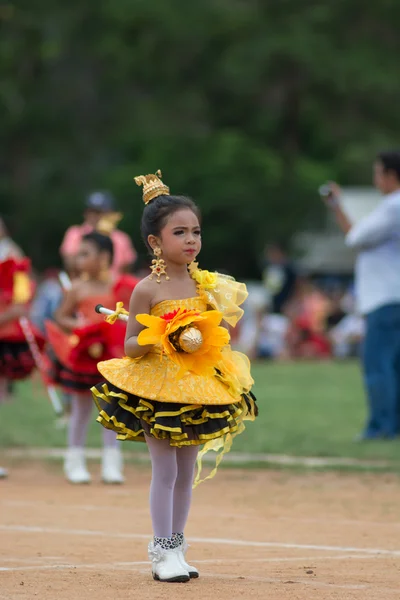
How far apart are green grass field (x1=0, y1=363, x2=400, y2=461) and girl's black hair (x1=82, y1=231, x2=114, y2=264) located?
2.35m

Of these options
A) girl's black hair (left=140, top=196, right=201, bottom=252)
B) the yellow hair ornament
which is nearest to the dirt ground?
the yellow hair ornament

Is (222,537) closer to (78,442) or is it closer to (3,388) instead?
(78,442)

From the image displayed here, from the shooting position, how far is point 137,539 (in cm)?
679

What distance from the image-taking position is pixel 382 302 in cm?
1132

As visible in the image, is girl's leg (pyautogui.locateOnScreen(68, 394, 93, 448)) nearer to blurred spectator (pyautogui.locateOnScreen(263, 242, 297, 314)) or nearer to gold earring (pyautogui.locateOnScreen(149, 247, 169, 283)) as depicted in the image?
gold earring (pyautogui.locateOnScreen(149, 247, 169, 283))

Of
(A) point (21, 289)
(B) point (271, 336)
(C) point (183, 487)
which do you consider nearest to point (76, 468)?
(A) point (21, 289)

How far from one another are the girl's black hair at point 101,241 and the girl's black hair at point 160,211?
3623 millimetres

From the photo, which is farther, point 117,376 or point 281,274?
point 281,274

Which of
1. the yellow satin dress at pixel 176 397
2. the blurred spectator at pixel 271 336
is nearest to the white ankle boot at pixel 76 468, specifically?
the yellow satin dress at pixel 176 397

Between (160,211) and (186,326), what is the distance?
1.83 feet

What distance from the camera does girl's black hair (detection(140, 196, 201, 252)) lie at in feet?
19.3

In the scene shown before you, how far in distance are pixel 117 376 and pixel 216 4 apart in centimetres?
3057

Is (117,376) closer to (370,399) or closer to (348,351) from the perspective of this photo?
(370,399)

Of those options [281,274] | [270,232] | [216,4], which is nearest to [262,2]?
[216,4]
